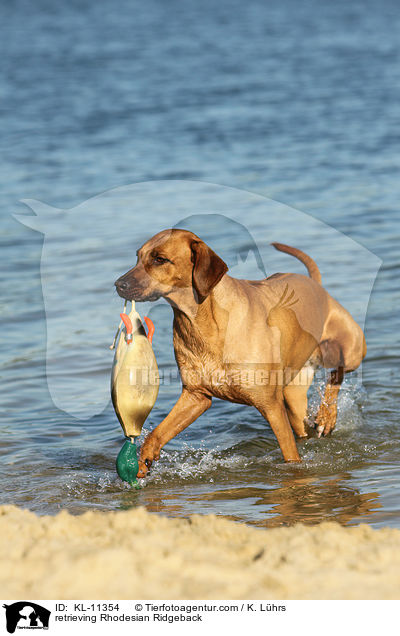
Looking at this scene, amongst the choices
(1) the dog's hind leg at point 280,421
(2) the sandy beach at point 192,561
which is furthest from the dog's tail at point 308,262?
(2) the sandy beach at point 192,561

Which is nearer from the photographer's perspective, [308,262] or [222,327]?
[222,327]

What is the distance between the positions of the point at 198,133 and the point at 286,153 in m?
2.25

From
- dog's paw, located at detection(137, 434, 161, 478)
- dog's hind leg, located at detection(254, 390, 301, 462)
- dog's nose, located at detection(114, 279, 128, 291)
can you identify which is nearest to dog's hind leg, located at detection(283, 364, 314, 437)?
dog's hind leg, located at detection(254, 390, 301, 462)

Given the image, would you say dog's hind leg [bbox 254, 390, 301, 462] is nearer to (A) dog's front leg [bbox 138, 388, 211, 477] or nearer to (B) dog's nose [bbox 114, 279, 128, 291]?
(A) dog's front leg [bbox 138, 388, 211, 477]

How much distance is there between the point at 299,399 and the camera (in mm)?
6027

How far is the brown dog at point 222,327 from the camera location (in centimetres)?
460

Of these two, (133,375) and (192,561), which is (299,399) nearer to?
(133,375)

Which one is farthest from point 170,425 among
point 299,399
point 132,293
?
point 299,399

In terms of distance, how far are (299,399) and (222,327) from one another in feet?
4.63

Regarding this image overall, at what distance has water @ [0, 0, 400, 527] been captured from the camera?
5.16 metres

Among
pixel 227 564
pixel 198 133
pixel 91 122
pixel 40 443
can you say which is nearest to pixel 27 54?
pixel 91 122
